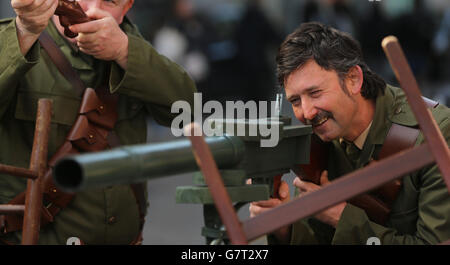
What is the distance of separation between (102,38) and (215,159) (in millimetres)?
997

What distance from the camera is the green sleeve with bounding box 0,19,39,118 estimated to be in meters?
2.53

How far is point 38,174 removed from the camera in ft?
7.08

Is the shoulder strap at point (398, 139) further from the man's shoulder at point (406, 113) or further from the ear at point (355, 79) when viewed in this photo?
the ear at point (355, 79)

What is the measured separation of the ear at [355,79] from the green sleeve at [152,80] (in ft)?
2.09

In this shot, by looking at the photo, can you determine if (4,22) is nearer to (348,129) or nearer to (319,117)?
(319,117)

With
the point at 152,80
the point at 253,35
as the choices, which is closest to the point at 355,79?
the point at 152,80

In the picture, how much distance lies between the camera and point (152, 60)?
2814mm

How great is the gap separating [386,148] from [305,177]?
12.0 inches

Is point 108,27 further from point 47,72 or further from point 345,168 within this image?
point 345,168

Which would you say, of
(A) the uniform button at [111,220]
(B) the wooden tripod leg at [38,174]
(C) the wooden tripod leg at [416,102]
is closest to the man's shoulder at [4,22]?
(B) the wooden tripod leg at [38,174]

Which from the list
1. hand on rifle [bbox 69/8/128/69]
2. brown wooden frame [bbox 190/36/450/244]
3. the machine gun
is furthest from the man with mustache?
brown wooden frame [bbox 190/36/450/244]

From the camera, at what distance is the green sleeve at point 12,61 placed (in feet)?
8.30

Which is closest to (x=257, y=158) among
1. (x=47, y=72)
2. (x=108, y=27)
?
(x=108, y=27)

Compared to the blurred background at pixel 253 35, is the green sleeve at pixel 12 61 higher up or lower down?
lower down
